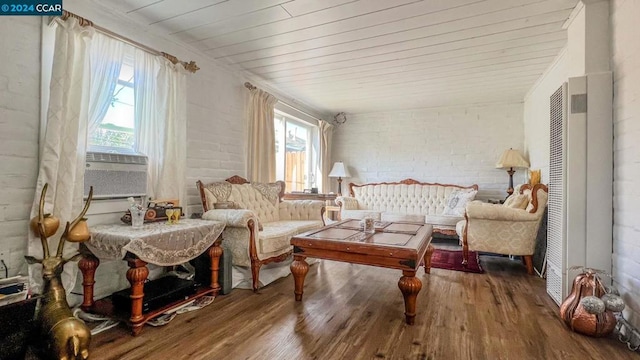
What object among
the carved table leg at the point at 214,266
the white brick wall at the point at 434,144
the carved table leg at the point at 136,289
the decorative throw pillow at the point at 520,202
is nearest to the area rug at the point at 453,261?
the decorative throw pillow at the point at 520,202

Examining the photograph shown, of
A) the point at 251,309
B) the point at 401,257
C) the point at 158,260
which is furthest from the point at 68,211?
the point at 401,257

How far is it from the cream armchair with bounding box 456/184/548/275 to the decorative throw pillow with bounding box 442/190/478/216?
3.90ft

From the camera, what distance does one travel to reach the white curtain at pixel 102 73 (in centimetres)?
222

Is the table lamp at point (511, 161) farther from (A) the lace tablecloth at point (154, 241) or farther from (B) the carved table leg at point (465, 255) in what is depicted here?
(A) the lace tablecloth at point (154, 241)

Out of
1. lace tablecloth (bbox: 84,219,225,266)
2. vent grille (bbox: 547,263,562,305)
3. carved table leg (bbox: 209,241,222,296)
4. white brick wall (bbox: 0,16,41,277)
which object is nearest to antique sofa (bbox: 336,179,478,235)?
vent grille (bbox: 547,263,562,305)

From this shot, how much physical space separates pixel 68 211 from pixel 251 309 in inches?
54.8

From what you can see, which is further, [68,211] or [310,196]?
[310,196]

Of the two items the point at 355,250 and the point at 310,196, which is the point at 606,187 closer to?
the point at 355,250

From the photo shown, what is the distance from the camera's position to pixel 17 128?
186 centimetres

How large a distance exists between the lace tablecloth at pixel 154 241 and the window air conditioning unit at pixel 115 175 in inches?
10.9

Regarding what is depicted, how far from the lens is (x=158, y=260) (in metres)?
1.96

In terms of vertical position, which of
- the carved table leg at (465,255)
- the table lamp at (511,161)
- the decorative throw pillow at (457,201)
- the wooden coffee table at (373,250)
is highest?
the table lamp at (511,161)

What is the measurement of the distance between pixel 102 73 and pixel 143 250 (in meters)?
1.40

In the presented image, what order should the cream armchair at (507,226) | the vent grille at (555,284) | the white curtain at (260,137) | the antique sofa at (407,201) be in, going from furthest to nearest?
1. the antique sofa at (407,201)
2. the white curtain at (260,137)
3. the cream armchair at (507,226)
4. the vent grille at (555,284)
